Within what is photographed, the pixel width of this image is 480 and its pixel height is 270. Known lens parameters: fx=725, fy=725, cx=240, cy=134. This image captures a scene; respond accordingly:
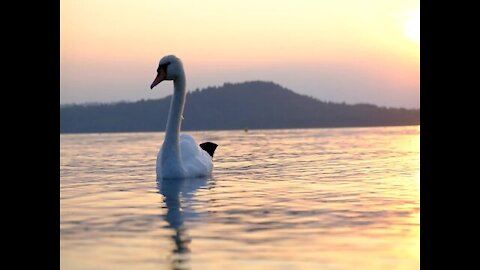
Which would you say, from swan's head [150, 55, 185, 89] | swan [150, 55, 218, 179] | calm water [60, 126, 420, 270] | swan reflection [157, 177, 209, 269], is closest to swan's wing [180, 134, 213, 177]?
swan [150, 55, 218, 179]

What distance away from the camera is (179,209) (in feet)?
28.7

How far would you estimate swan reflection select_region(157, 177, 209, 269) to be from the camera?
19.2 feet

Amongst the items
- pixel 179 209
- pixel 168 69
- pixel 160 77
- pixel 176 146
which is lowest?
pixel 179 209

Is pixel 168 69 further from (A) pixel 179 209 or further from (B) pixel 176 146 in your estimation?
(A) pixel 179 209

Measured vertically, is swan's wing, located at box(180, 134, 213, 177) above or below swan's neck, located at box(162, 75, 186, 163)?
below

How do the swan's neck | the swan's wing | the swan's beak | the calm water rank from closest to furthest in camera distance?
the calm water → the swan's neck → the swan's wing → the swan's beak

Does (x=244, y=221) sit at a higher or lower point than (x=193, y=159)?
lower

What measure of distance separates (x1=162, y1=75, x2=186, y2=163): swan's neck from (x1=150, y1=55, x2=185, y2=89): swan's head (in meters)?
0.14

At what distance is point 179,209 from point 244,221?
1.33m

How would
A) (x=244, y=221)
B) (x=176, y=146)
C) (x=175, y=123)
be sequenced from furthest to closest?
1. (x=175, y=123)
2. (x=176, y=146)
3. (x=244, y=221)

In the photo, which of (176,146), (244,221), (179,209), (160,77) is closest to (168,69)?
(160,77)

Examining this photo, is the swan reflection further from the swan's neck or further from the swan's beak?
the swan's beak
